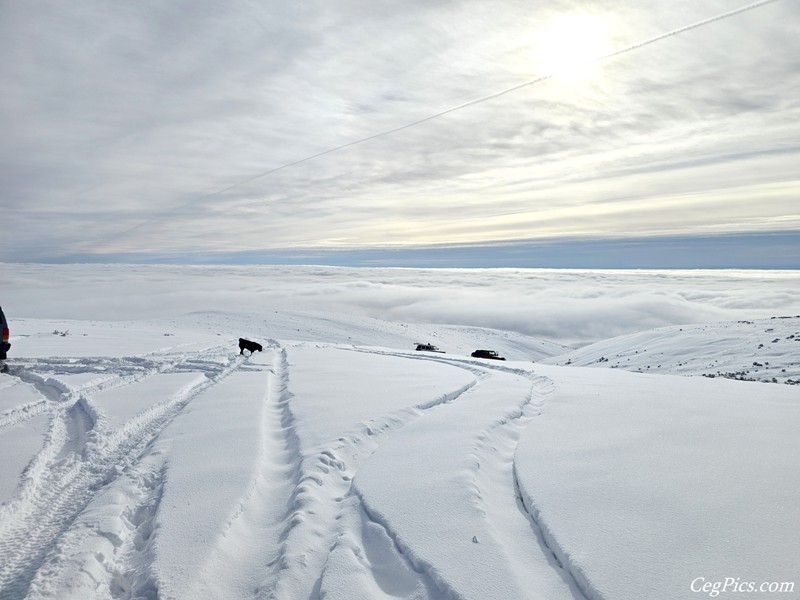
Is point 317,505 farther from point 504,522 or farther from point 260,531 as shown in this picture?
point 504,522

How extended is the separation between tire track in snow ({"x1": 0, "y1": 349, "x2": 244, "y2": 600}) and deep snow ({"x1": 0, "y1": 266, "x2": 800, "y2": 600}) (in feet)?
0.08

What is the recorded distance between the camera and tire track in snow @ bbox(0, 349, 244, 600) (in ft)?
13.6

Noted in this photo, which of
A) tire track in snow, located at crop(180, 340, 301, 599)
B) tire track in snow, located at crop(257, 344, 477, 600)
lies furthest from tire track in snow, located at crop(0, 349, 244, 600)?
tire track in snow, located at crop(257, 344, 477, 600)

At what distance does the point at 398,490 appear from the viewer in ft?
17.6

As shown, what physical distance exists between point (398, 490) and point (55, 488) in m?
3.88

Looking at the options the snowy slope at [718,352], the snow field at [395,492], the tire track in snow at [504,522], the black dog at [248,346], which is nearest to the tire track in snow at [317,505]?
the snow field at [395,492]

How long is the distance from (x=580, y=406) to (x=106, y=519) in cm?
754

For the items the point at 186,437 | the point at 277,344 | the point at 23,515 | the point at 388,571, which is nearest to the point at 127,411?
the point at 186,437

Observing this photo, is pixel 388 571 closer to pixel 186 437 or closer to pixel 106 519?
pixel 106 519

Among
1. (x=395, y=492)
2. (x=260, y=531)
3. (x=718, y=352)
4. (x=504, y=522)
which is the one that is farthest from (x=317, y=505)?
(x=718, y=352)

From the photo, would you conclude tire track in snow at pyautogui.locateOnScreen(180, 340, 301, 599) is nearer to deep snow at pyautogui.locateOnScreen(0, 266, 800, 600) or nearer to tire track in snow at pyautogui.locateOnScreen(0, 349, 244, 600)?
deep snow at pyautogui.locateOnScreen(0, 266, 800, 600)

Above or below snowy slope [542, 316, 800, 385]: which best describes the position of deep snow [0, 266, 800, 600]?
above

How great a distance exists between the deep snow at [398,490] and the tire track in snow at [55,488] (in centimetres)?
2

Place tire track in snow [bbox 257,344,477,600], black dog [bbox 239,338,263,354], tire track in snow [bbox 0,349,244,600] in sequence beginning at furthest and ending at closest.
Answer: black dog [bbox 239,338,263,354]
tire track in snow [bbox 0,349,244,600]
tire track in snow [bbox 257,344,477,600]
